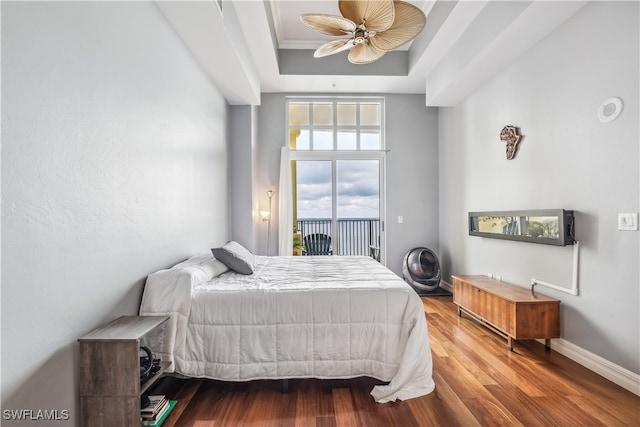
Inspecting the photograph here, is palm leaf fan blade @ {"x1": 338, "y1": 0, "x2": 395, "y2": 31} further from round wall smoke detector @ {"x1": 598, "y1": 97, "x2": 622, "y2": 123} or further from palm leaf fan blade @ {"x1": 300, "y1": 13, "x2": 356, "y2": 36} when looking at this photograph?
round wall smoke detector @ {"x1": 598, "y1": 97, "x2": 622, "y2": 123}

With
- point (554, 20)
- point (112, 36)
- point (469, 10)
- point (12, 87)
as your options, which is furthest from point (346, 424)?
point (469, 10)

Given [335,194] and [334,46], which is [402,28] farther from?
[335,194]

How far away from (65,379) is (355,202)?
4.37 m

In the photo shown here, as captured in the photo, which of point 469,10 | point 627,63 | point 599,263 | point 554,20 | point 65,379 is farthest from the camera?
point 469,10

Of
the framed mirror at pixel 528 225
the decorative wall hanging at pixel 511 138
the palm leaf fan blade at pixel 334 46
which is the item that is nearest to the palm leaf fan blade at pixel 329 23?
the palm leaf fan blade at pixel 334 46

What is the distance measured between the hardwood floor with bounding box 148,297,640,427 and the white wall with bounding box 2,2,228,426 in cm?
75

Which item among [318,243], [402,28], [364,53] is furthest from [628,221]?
[318,243]

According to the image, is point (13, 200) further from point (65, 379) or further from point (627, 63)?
Answer: point (627, 63)

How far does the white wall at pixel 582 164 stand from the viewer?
2.13 metres

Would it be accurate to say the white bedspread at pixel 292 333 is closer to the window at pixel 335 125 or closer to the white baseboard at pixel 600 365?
the white baseboard at pixel 600 365

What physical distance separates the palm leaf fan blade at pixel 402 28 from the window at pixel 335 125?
2.34m

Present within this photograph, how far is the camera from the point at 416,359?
77.4 inches

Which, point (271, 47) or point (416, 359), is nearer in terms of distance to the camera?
point (416, 359)

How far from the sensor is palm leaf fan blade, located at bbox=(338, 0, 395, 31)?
7.97 ft
